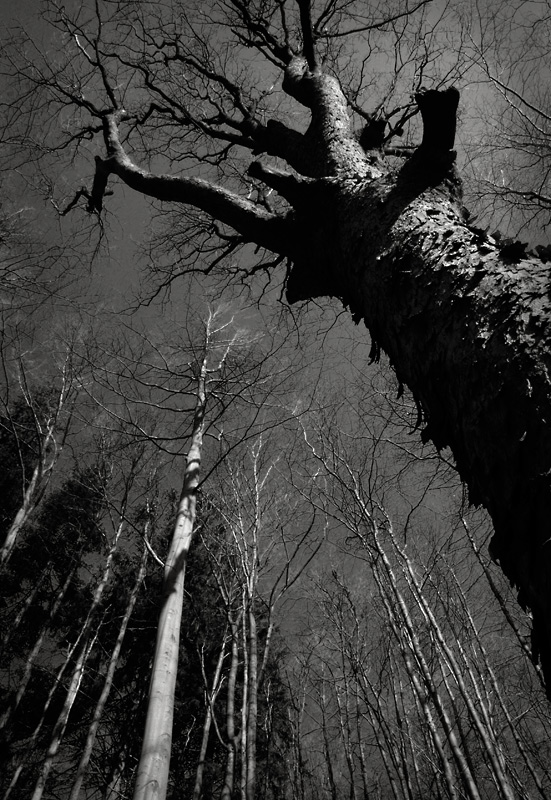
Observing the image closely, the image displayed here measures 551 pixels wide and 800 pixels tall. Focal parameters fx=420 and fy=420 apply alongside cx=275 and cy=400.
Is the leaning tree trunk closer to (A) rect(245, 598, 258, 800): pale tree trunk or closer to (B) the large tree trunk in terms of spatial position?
(B) the large tree trunk

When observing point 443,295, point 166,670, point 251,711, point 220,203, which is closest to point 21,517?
point 251,711

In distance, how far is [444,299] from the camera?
115cm

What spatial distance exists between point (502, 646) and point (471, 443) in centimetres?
1196

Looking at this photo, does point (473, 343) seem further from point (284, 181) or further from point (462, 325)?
point (284, 181)

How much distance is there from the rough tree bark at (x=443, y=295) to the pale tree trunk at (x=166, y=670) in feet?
5.86

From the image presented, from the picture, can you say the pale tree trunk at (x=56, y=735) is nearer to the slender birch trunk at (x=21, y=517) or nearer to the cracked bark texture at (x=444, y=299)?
the slender birch trunk at (x=21, y=517)

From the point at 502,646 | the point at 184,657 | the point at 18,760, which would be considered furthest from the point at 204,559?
the point at 502,646

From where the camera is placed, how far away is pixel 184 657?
35.0ft

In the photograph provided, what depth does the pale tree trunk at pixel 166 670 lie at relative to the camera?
5.84 feet

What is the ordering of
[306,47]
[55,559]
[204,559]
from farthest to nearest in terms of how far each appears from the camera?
[55,559]
[204,559]
[306,47]

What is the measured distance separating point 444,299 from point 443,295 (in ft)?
0.05

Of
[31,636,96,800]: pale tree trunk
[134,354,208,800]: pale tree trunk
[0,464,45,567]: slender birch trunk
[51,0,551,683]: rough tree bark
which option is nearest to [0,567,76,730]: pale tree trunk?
[31,636,96,800]: pale tree trunk

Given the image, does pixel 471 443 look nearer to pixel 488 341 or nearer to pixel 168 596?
pixel 488 341

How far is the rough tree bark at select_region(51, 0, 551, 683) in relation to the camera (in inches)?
32.6
